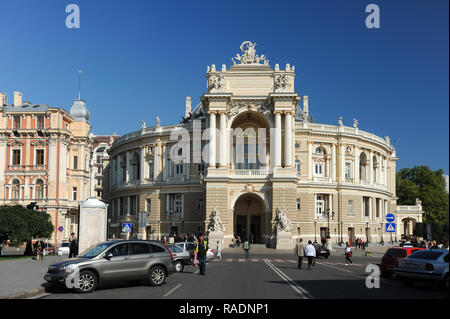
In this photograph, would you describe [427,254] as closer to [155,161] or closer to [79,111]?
[155,161]

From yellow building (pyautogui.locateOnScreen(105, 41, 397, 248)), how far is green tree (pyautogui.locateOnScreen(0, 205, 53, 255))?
9348 mm

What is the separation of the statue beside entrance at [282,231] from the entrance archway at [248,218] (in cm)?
715

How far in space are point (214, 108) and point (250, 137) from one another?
24.2 feet

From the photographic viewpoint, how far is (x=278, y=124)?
5975 cm

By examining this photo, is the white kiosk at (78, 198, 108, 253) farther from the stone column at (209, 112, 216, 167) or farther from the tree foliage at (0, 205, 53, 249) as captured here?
the stone column at (209, 112, 216, 167)

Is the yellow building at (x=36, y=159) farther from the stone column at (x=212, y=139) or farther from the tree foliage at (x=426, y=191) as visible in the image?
the tree foliage at (x=426, y=191)

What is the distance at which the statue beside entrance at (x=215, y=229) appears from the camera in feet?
186

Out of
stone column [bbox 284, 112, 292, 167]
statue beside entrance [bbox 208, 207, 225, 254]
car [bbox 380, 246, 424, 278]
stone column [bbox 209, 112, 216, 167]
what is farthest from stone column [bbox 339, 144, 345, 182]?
car [bbox 380, 246, 424, 278]

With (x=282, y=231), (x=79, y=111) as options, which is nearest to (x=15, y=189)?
(x=79, y=111)

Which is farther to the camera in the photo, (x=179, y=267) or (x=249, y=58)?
(x=249, y=58)

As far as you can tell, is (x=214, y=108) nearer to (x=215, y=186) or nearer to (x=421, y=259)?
(x=215, y=186)

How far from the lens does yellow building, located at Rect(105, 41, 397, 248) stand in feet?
196

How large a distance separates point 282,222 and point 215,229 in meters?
Result: 7.36

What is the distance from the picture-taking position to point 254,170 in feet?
199
